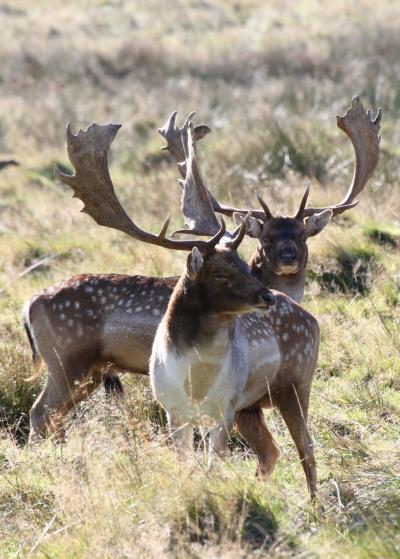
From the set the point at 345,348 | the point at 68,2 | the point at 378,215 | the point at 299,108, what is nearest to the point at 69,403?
the point at 345,348

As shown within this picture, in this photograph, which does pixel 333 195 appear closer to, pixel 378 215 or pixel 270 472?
pixel 378 215

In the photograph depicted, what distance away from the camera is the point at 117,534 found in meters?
4.91

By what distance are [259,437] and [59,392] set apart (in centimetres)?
138

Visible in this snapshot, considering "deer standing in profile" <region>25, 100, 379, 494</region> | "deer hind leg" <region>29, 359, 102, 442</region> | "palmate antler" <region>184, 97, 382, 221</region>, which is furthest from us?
"palmate antler" <region>184, 97, 382, 221</region>

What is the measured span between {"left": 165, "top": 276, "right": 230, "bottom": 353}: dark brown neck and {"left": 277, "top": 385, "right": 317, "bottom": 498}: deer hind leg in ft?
2.49

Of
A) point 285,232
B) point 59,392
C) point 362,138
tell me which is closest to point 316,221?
point 285,232

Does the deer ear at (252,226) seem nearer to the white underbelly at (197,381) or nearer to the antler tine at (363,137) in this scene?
the antler tine at (363,137)

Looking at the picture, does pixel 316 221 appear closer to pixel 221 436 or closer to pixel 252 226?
pixel 252 226

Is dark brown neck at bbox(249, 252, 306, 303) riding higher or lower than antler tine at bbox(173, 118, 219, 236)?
lower

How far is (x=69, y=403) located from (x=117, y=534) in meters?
2.33

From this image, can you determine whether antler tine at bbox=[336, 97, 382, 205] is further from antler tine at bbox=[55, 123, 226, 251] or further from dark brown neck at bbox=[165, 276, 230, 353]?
dark brown neck at bbox=[165, 276, 230, 353]

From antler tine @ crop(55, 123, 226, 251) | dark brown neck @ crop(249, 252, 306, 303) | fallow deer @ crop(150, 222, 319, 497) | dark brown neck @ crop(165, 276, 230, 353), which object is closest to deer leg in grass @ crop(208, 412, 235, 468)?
fallow deer @ crop(150, 222, 319, 497)

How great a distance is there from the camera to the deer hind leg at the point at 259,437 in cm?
637

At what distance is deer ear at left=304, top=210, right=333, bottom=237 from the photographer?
8000 millimetres
